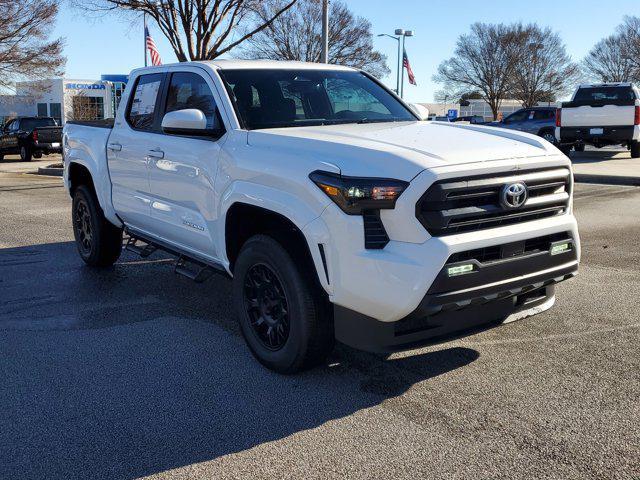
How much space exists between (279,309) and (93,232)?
3450mm

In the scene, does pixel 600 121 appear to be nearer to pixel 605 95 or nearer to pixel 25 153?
pixel 605 95

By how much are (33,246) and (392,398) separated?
602cm

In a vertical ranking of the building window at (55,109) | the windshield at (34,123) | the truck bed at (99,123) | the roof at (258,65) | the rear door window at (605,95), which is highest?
the building window at (55,109)

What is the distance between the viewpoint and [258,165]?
415 centimetres

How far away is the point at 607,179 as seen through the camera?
15.3 metres

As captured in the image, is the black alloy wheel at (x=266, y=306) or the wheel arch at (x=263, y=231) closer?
the wheel arch at (x=263, y=231)

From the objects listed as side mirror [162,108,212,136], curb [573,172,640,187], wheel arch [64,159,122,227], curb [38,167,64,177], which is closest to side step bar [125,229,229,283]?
wheel arch [64,159,122,227]

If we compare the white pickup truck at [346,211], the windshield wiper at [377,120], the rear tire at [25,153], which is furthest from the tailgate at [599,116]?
the rear tire at [25,153]

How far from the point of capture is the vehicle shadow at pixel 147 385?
3.30m

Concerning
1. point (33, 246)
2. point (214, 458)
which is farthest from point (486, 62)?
point (214, 458)

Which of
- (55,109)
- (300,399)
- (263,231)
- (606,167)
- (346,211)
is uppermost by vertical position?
(55,109)

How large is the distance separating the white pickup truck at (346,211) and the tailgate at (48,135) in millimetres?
22774

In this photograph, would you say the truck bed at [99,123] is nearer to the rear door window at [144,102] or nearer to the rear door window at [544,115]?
the rear door window at [144,102]

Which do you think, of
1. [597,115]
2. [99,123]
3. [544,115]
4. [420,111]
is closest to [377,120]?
[420,111]
